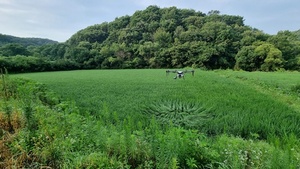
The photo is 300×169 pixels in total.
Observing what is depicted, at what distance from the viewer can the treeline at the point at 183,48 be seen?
45.2 metres

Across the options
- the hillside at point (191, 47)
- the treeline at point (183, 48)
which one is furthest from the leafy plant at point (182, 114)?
the hillside at point (191, 47)

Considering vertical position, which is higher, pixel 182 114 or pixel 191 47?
pixel 191 47

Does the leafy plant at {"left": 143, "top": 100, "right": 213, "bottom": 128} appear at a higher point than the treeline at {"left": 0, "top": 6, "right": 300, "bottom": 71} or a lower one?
lower

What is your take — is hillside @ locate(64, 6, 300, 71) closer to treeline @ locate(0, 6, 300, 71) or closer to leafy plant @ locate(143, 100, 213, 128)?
treeline @ locate(0, 6, 300, 71)

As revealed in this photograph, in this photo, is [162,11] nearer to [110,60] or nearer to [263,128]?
[110,60]

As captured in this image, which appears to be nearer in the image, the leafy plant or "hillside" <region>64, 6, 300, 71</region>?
the leafy plant

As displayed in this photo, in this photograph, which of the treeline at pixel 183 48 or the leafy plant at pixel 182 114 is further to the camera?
the treeline at pixel 183 48

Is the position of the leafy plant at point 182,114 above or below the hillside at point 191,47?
below

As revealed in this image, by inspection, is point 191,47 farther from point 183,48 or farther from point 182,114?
point 182,114

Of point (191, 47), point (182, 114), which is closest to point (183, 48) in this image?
point (191, 47)

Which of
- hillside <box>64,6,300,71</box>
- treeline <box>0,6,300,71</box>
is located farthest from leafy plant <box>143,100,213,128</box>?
hillside <box>64,6,300,71</box>

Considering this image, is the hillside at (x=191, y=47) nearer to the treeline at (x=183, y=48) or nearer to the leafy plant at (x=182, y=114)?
the treeline at (x=183, y=48)

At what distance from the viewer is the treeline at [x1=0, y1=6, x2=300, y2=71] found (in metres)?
45.2

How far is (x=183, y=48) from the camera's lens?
52500mm
